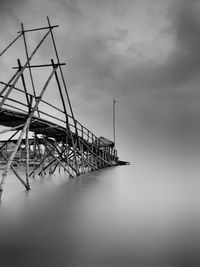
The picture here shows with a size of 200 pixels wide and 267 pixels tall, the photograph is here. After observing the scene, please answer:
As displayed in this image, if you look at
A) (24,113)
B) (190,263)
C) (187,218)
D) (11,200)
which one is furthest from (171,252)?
(24,113)

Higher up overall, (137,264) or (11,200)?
(11,200)

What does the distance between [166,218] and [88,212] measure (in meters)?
1.96

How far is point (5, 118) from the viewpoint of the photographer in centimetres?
779

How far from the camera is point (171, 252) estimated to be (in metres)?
2.89

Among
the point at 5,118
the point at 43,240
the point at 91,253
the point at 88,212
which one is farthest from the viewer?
the point at 5,118

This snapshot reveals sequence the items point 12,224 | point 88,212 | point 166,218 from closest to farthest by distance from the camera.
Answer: point 12,224 < point 166,218 < point 88,212

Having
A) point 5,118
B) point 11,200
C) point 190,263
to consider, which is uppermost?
point 5,118

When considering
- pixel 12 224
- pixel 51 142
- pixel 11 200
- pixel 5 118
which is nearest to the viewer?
pixel 12 224

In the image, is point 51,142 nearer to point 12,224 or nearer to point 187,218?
point 12,224

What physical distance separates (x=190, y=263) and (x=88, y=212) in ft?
9.28

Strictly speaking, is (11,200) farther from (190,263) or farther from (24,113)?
(190,263)

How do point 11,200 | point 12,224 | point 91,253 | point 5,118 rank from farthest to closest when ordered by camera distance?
1. point 5,118
2. point 11,200
3. point 12,224
4. point 91,253

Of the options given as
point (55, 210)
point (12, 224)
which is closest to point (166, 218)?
point (55, 210)

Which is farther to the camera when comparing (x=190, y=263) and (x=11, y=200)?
(x=11, y=200)
